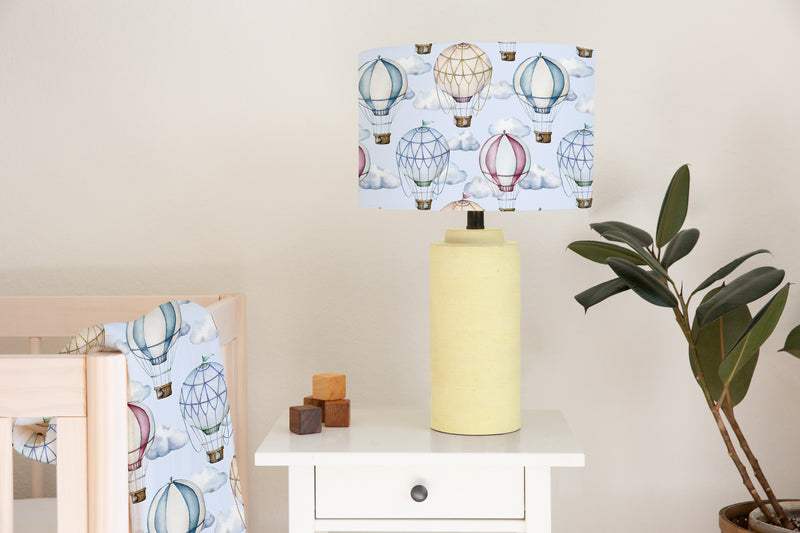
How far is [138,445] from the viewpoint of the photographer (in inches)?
42.7

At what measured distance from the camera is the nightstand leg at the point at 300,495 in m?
1.27

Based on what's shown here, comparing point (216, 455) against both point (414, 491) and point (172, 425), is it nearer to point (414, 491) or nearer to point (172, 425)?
point (172, 425)

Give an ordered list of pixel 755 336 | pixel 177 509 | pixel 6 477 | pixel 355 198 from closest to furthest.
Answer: pixel 6 477
pixel 177 509
pixel 755 336
pixel 355 198

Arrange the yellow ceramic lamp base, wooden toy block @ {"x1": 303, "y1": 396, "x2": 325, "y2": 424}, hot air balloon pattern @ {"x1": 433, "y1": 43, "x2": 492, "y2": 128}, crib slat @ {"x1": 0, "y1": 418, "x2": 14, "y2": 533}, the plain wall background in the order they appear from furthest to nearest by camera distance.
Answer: the plain wall background → wooden toy block @ {"x1": 303, "y1": 396, "x2": 325, "y2": 424} → the yellow ceramic lamp base → hot air balloon pattern @ {"x1": 433, "y1": 43, "x2": 492, "y2": 128} → crib slat @ {"x1": 0, "y1": 418, "x2": 14, "y2": 533}

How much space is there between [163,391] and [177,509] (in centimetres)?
17

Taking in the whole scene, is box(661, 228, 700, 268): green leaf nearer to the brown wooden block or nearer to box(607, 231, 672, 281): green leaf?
box(607, 231, 672, 281): green leaf

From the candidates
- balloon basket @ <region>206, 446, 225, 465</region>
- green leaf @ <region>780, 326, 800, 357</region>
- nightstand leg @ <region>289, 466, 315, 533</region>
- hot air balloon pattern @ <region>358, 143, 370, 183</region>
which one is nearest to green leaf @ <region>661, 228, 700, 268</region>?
green leaf @ <region>780, 326, 800, 357</region>

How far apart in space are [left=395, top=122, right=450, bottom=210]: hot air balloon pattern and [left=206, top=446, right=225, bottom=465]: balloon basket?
50 centimetres

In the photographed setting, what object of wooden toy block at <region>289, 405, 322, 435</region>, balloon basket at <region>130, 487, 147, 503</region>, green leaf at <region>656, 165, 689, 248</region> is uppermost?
green leaf at <region>656, 165, 689, 248</region>

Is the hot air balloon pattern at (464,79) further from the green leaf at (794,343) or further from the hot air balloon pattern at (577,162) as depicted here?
the green leaf at (794,343)

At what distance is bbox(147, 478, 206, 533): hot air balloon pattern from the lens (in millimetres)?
1110

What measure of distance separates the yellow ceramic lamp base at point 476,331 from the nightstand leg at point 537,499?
0.33 ft

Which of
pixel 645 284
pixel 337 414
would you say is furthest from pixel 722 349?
pixel 337 414

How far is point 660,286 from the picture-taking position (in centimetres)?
137
